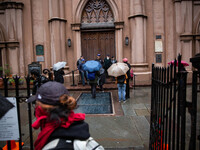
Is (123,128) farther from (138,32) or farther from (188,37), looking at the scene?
(188,37)

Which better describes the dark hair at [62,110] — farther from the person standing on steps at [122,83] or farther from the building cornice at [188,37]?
the building cornice at [188,37]

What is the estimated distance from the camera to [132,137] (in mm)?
3748

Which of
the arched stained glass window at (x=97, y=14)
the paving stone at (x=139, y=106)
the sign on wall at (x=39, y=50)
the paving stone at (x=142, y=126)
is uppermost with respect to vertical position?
the arched stained glass window at (x=97, y=14)

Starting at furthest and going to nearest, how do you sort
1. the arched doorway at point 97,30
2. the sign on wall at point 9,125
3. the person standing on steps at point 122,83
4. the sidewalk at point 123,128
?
1. the arched doorway at point 97,30
2. the person standing on steps at point 122,83
3. the sidewalk at point 123,128
4. the sign on wall at point 9,125

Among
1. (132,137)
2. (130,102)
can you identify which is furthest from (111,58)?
(132,137)

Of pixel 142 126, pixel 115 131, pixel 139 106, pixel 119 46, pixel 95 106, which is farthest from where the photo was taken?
pixel 119 46

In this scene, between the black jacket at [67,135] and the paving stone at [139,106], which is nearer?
the black jacket at [67,135]

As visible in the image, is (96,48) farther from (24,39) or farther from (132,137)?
(132,137)

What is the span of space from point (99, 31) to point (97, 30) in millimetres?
201

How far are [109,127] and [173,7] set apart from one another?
10.1 meters

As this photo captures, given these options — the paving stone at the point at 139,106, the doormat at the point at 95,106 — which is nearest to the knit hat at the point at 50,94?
the doormat at the point at 95,106

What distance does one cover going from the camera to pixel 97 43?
12.2 m

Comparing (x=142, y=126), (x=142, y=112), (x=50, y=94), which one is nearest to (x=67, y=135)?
(x=50, y=94)

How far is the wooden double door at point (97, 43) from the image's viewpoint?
1222cm
